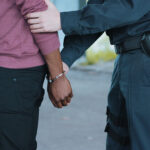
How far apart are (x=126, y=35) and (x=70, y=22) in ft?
0.98

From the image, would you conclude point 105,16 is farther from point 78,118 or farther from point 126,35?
point 78,118

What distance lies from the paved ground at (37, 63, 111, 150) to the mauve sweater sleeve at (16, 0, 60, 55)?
8.26 feet

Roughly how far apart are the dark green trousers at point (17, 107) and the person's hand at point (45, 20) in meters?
0.19

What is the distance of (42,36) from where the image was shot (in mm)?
1972

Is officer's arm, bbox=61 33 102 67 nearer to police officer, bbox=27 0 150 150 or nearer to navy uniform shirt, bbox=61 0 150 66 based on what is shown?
police officer, bbox=27 0 150 150

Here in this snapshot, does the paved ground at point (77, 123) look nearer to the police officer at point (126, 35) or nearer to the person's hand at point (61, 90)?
the police officer at point (126, 35)

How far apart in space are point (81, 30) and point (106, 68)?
725 centimetres

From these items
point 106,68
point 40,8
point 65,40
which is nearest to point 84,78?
point 106,68

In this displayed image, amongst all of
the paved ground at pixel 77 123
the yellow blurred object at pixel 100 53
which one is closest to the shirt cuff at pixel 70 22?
the paved ground at pixel 77 123

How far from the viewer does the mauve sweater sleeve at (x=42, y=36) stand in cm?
190

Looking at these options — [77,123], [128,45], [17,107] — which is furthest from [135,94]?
[77,123]

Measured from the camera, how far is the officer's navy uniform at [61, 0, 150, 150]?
2074 mm

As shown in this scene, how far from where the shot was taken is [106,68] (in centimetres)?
934

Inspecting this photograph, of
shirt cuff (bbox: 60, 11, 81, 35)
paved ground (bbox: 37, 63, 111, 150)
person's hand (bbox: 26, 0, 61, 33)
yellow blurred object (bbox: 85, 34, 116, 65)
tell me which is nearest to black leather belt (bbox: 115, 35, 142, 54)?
shirt cuff (bbox: 60, 11, 81, 35)
